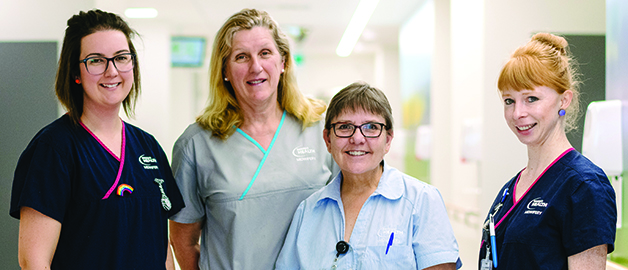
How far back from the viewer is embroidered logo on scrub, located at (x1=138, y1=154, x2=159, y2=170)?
5.36ft

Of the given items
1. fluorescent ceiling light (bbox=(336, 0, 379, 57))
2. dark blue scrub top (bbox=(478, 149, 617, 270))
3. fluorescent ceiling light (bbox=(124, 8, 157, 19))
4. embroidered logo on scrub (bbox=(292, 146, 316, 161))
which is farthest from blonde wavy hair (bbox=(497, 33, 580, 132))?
fluorescent ceiling light (bbox=(124, 8, 157, 19))

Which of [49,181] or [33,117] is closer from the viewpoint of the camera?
[49,181]

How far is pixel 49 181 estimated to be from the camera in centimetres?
137

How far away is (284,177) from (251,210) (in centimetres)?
17

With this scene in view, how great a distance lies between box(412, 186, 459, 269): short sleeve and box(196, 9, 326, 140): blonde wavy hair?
590mm

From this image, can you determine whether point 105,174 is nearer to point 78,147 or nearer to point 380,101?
point 78,147

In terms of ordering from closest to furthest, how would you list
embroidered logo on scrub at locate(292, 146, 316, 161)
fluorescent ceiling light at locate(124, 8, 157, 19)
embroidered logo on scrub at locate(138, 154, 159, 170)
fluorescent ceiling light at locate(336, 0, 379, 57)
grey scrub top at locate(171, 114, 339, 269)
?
embroidered logo on scrub at locate(138, 154, 159, 170), grey scrub top at locate(171, 114, 339, 269), embroidered logo on scrub at locate(292, 146, 316, 161), fluorescent ceiling light at locate(336, 0, 379, 57), fluorescent ceiling light at locate(124, 8, 157, 19)

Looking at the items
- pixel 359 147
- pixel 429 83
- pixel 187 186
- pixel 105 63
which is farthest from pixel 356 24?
pixel 105 63

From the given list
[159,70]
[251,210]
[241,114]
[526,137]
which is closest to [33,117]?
[241,114]

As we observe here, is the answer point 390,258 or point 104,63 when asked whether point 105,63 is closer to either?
point 104,63

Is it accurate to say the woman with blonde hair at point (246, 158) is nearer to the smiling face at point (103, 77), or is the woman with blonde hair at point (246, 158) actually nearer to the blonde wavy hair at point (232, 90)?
A: the blonde wavy hair at point (232, 90)

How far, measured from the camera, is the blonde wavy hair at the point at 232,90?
1820 millimetres

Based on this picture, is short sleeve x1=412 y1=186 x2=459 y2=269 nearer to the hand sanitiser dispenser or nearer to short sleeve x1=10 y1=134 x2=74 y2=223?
the hand sanitiser dispenser

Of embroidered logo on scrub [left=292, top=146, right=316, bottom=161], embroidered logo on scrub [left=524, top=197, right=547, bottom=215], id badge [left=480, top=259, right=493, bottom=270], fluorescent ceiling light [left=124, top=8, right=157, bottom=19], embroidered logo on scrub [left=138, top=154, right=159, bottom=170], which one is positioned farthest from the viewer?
fluorescent ceiling light [left=124, top=8, right=157, bottom=19]
